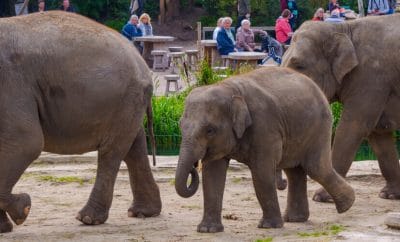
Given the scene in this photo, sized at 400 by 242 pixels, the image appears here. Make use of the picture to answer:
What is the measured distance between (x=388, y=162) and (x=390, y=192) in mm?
315

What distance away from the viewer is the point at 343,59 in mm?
11422

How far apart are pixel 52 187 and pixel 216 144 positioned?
310 cm

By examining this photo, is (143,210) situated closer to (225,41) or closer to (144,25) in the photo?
(225,41)

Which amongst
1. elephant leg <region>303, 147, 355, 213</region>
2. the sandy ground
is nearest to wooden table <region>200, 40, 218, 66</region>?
the sandy ground

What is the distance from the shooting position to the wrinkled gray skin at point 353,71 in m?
11.4

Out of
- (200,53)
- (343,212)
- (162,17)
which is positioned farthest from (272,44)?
(343,212)

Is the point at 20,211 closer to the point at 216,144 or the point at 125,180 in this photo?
the point at 216,144

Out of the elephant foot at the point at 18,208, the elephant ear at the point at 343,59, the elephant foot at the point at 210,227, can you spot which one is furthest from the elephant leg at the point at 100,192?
the elephant ear at the point at 343,59

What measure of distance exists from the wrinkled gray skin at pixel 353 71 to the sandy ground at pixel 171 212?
1.97 feet

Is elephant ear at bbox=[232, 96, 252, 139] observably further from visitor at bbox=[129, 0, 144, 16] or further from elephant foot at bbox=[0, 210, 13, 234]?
visitor at bbox=[129, 0, 144, 16]

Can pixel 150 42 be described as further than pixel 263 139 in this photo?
Yes

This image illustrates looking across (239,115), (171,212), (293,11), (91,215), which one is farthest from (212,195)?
(293,11)

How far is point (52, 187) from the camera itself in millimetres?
12023

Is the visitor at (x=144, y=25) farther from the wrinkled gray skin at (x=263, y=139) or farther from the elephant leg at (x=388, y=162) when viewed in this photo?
the wrinkled gray skin at (x=263, y=139)
